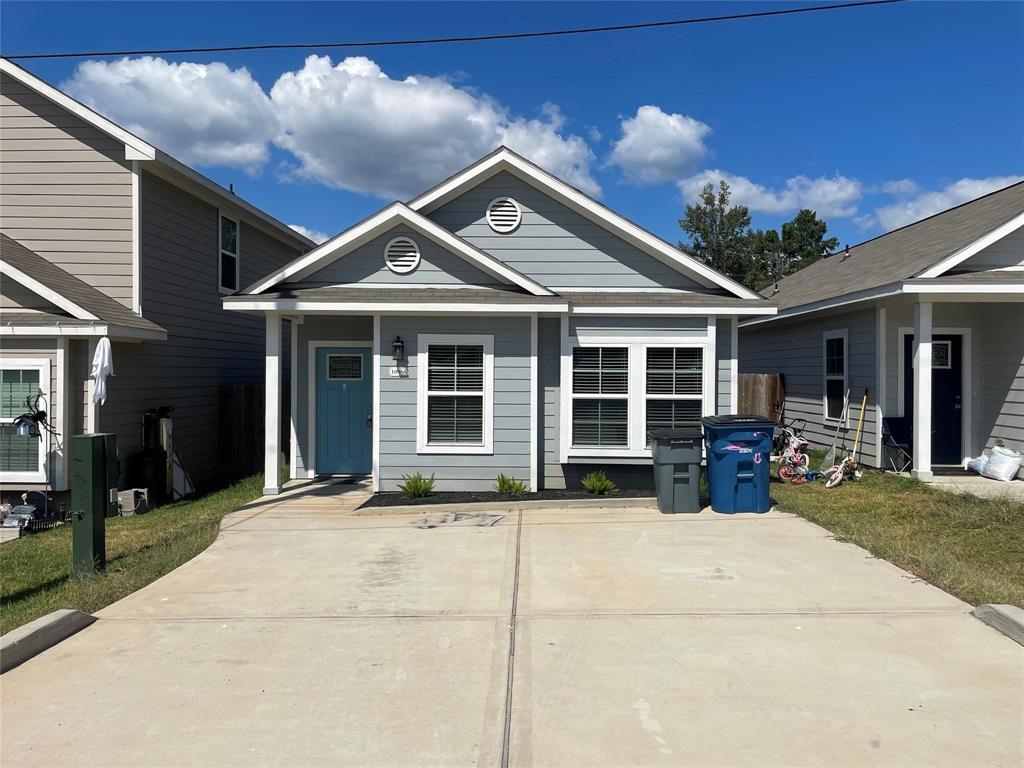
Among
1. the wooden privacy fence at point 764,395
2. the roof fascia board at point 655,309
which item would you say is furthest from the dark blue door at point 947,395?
the roof fascia board at point 655,309

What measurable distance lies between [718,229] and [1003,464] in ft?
116

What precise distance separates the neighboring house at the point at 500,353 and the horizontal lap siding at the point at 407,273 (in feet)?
0.05

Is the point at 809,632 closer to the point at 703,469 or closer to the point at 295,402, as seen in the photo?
the point at 703,469

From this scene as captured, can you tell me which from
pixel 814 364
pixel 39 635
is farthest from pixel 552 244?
pixel 39 635

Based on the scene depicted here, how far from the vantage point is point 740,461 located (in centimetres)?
863

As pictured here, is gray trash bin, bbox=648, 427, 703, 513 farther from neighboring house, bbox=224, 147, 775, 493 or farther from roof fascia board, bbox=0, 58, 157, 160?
roof fascia board, bbox=0, 58, 157, 160

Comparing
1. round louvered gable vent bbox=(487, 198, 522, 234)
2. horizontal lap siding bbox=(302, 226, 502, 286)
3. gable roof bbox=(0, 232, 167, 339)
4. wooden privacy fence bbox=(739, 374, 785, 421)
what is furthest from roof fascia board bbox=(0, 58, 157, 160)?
wooden privacy fence bbox=(739, 374, 785, 421)

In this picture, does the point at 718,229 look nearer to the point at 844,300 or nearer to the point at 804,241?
the point at 804,241

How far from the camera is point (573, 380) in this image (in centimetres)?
992

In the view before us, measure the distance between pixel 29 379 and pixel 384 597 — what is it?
22.6ft

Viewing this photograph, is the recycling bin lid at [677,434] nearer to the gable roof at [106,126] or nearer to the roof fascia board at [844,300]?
the roof fascia board at [844,300]

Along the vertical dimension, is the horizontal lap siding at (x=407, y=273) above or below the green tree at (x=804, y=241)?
below

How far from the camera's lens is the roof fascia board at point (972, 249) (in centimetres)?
1005

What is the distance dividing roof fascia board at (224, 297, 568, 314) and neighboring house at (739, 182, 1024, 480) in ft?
17.8
